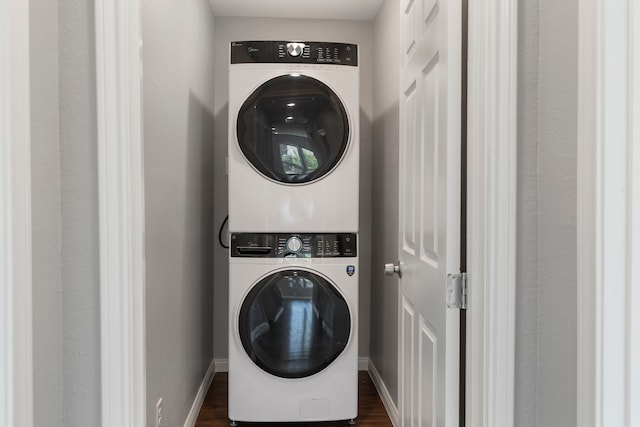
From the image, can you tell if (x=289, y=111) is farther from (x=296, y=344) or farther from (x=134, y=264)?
(x=134, y=264)

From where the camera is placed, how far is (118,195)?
1022mm

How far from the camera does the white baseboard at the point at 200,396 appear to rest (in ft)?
7.29

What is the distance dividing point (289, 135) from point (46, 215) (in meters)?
1.33

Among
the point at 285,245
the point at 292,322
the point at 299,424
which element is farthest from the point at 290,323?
the point at 299,424

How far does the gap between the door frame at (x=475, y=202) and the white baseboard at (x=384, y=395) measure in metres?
1.38

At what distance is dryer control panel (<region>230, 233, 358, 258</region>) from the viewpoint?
86.5 inches

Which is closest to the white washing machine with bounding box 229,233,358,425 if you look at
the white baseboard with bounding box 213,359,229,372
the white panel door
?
the white panel door

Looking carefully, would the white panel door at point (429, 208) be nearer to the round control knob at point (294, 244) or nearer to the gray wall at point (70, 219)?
the round control knob at point (294, 244)

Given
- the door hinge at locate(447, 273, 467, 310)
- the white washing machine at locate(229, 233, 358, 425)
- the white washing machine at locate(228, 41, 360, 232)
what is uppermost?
the white washing machine at locate(228, 41, 360, 232)

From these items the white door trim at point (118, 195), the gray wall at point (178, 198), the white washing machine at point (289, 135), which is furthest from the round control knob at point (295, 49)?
the white door trim at point (118, 195)

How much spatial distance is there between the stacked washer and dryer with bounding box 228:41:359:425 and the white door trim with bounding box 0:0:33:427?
1314 millimetres
